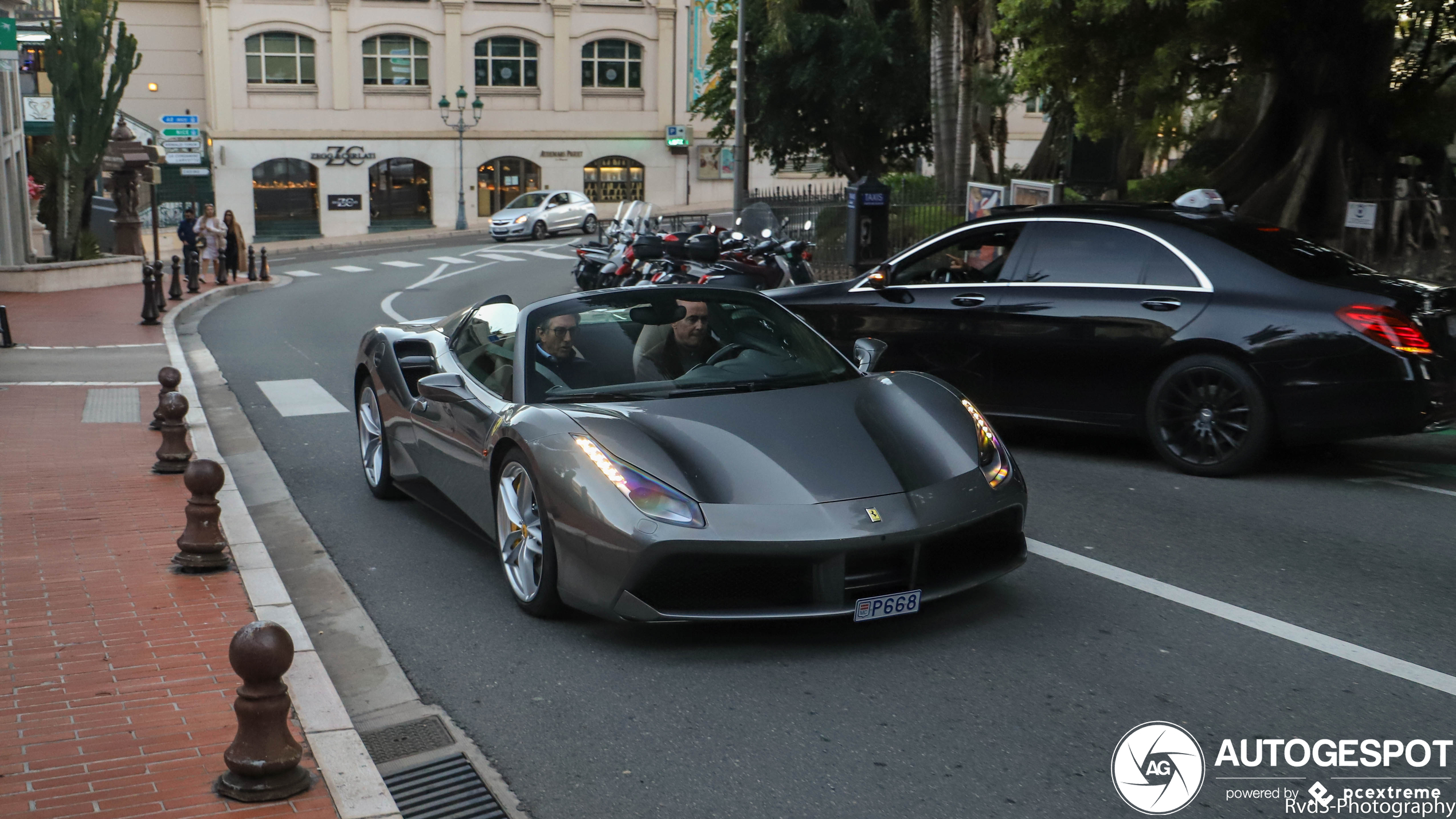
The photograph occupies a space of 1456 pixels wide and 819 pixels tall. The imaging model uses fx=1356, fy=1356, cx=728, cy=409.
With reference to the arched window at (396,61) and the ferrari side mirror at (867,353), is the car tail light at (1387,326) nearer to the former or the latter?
the ferrari side mirror at (867,353)

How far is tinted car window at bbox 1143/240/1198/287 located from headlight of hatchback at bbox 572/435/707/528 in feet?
15.1

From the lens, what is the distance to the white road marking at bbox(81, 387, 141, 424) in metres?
11.1

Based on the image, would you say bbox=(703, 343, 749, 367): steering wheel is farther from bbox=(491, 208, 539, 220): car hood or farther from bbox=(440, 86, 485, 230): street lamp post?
bbox=(440, 86, 485, 230): street lamp post

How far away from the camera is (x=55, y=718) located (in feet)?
15.0

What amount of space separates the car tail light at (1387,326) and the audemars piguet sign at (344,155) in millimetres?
53509

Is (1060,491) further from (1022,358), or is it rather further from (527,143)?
(527,143)

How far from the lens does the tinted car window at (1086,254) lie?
342 inches

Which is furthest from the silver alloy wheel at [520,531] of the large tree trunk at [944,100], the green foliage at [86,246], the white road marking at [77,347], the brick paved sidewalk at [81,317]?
the green foliage at [86,246]

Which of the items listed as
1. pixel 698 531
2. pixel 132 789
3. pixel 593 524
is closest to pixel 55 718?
pixel 132 789

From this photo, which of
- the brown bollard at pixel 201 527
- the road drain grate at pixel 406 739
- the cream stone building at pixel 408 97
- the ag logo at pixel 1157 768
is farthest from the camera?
the cream stone building at pixel 408 97

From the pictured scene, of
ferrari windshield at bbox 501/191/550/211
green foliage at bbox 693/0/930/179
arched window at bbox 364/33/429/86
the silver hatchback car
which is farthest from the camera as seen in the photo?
arched window at bbox 364/33/429/86

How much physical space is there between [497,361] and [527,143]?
178ft

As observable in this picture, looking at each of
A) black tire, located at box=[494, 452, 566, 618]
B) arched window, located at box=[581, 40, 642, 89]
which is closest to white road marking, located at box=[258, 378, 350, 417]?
black tire, located at box=[494, 452, 566, 618]

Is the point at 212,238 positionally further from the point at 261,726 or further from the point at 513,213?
the point at 261,726
